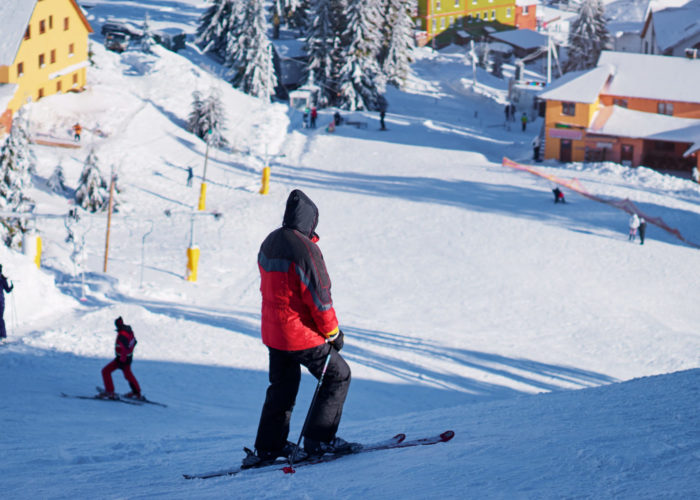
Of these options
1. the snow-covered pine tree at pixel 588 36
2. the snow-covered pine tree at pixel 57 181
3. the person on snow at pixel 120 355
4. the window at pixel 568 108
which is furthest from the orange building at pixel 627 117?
the person on snow at pixel 120 355

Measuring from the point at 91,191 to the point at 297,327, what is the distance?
89.1 ft

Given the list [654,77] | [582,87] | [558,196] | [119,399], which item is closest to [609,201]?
[558,196]

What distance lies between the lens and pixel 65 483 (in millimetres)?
5934

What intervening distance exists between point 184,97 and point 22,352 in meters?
35.0

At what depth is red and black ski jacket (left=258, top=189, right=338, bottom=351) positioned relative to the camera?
5.11 m

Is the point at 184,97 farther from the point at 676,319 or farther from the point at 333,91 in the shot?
the point at 676,319

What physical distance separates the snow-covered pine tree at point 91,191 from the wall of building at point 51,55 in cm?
885

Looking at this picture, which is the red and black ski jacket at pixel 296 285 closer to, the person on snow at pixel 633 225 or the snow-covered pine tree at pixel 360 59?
the person on snow at pixel 633 225

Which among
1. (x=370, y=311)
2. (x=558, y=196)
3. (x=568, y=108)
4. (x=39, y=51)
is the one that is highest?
(x=39, y=51)

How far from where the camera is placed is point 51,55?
41.8 meters

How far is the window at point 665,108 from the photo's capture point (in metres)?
44.4

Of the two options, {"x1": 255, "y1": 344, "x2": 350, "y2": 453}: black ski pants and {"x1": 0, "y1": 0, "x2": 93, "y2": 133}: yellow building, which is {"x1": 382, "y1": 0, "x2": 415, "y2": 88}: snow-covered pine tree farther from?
{"x1": 255, "y1": 344, "x2": 350, "y2": 453}: black ski pants

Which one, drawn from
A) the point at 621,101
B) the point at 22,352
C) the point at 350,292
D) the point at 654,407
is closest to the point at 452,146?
the point at 621,101

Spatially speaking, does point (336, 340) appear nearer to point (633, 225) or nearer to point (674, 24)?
point (633, 225)
